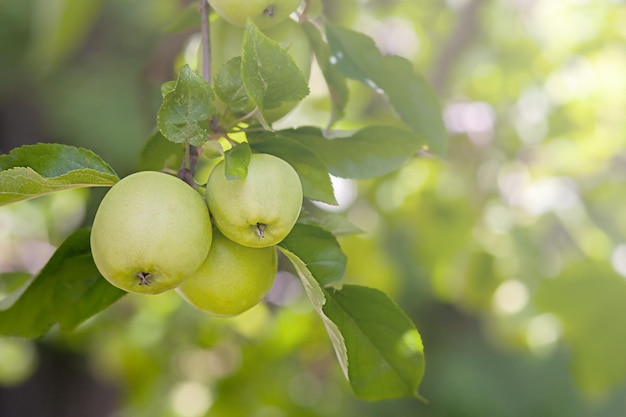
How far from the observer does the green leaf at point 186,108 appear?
0.48m

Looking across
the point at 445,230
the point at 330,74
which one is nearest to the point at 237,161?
the point at 330,74

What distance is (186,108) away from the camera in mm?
483

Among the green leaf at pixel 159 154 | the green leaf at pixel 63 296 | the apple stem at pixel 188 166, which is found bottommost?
the green leaf at pixel 63 296

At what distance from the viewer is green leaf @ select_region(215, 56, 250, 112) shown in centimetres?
50

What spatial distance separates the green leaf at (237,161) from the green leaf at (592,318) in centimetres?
93

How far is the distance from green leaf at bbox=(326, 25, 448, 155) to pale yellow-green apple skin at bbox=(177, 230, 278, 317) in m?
0.23

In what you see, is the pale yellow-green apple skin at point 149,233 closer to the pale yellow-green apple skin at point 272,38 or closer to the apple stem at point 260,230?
the apple stem at point 260,230

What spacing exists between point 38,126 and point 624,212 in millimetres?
2045

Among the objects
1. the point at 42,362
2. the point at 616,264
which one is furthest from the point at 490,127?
the point at 42,362

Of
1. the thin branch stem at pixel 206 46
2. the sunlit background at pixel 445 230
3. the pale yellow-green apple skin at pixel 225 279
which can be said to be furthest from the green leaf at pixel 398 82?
the sunlit background at pixel 445 230

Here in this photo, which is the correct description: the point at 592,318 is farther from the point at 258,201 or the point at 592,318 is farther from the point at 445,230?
the point at 258,201

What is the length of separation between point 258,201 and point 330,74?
0.26m

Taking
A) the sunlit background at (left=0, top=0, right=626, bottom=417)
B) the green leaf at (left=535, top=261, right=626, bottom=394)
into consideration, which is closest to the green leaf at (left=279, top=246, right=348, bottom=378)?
the sunlit background at (left=0, top=0, right=626, bottom=417)

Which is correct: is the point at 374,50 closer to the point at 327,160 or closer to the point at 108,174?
the point at 327,160
